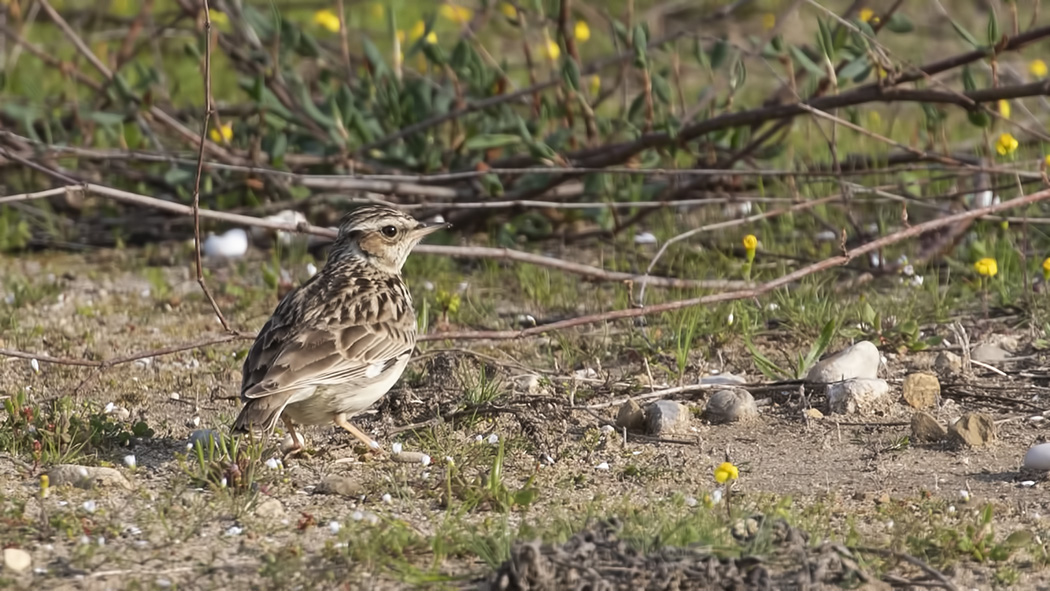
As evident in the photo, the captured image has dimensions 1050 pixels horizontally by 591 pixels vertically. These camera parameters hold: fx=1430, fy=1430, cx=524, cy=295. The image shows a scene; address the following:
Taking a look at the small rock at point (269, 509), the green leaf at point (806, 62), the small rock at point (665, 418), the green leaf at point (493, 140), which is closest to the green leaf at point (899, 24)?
the green leaf at point (806, 62)

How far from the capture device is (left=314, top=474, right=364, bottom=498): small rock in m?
5.43

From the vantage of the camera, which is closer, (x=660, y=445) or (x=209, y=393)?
(x=660, y=445)

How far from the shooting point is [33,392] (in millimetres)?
6715

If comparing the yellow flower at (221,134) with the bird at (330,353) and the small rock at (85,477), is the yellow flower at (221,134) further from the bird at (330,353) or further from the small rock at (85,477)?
the small rock at (85,477)

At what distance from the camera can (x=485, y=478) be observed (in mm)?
5445

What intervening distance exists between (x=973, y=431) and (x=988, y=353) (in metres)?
1.21

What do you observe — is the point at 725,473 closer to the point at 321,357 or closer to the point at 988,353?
the point at 321,357

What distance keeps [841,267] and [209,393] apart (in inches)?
150

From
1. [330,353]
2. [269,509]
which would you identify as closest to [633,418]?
[330,353]

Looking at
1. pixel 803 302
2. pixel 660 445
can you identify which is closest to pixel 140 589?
pixel 660 445

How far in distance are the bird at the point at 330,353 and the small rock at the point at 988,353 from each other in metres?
2.82

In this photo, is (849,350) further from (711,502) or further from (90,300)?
(90,300)

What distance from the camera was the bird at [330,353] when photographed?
5.67 m

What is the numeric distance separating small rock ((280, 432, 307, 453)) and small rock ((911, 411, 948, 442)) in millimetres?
2623
